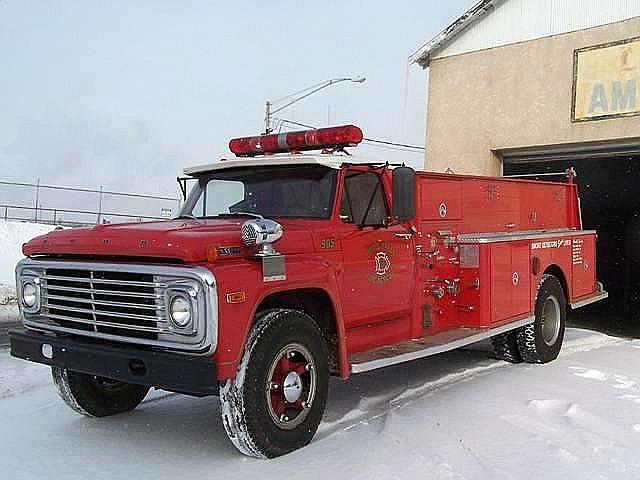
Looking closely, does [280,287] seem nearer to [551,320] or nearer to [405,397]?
[405,397]

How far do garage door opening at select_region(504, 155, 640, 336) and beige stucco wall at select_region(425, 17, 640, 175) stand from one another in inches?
38.8

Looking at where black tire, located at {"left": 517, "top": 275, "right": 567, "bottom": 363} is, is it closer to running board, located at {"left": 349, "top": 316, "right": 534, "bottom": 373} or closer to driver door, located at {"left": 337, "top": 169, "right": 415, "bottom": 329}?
running board, located at {"left": 349, "top": 316, "right": 534, "bottom": 373}

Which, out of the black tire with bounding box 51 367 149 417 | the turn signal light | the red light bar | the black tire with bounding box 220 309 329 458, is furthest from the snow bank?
the turn signal light

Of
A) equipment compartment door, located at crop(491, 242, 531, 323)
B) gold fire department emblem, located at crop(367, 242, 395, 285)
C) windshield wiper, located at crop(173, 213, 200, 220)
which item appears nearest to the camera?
gold fire department emblem, located at crop(367, 242, 395, 285)

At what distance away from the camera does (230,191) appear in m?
5.86

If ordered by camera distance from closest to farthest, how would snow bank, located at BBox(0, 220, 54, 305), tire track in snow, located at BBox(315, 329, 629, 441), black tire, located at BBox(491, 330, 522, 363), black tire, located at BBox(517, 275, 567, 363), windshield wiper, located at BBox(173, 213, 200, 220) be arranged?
1. tire track in snow, located at BBox(315, 329, 629, 441)
2. windshield wiper, located at BBox(173, 213, 200, 220)
3. black tire, located at BBox(517, 275, 567, 363)
4. black tire, located at BBox(491, 330, 522, 363)
5. snow bank, located at BBox(0, 220, 54, 305)

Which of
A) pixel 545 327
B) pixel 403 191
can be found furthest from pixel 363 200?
pixel 545 327

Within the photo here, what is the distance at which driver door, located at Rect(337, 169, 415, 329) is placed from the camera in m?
5.44

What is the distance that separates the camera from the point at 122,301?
4.48 meters

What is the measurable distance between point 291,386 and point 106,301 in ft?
4.42

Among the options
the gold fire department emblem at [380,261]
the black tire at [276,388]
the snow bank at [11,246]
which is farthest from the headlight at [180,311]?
the snow bank at [11,246]

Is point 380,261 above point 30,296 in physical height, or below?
above

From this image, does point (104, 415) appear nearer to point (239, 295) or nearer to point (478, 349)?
point (239, 295)

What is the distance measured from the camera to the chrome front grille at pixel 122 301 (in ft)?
13.5
